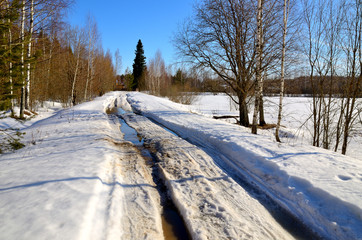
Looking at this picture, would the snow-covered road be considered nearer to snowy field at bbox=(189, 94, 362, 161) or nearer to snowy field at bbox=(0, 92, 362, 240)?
snowy field at bbox=(0, 92, 362, 240)

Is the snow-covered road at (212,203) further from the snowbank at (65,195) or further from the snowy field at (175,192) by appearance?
the snowbank at (65,195)

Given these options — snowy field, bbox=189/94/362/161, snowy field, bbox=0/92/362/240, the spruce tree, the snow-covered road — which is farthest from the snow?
the spruce tree

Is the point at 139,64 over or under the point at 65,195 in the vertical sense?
over

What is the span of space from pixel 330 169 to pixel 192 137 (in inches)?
168

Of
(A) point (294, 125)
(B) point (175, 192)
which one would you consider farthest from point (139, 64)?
(B) point (175, 192)

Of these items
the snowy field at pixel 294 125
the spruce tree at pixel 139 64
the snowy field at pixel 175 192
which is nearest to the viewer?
the snowy field at pixel 175 192

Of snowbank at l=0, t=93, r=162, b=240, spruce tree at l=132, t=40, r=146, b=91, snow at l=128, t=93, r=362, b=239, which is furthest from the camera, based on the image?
spruce tree at l=132, t=40, r=146, b=91

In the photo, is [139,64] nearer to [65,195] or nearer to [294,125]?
[294,125]

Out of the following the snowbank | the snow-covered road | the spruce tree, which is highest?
the spruce tree

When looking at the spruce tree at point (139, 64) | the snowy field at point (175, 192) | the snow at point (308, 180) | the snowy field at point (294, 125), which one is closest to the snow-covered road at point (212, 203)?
the snowy field at point (175, 192)

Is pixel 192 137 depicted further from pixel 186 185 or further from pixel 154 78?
pixel 154 78

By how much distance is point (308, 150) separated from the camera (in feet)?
17.8

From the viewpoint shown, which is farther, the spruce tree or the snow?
the spruce tree

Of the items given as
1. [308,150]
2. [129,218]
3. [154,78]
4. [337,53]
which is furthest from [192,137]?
[154,78]
